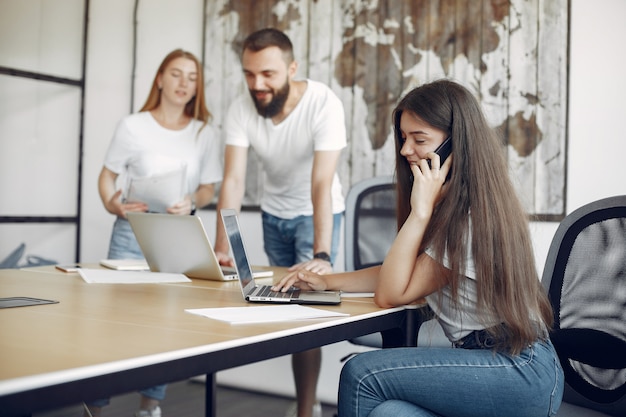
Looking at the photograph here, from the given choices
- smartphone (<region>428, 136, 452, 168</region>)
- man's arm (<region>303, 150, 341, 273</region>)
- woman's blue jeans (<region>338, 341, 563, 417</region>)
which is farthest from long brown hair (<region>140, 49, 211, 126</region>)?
woman's blue jeans (<region>338, 341, 563, 417</region>)

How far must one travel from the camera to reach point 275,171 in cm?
297

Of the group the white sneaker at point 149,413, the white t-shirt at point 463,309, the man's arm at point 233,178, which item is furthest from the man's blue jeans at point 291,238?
the white t-shirt at point 463,309

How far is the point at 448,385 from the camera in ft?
4.58

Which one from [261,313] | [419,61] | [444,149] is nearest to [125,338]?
[261,313]

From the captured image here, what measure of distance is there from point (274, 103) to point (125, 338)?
1805mm

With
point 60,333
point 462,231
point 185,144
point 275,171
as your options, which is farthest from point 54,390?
point 185,144

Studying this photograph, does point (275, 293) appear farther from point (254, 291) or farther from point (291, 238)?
point (291, 238)

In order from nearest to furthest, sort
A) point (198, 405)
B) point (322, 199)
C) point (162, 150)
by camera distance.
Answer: point (322, 199) → point (162, 150) → point (198, 405)

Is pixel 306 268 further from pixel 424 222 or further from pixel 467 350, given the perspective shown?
pixel 467 350

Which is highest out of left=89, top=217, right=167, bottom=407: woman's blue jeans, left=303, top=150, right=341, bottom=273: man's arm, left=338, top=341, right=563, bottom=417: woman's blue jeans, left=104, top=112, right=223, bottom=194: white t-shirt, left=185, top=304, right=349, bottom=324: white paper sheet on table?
left=104, top=112, right=223, bottom=194: white t-shirt

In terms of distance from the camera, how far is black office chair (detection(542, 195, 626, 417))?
162 cm

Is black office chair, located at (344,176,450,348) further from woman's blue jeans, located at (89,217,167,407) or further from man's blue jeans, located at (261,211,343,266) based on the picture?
woman's blue jeans, located at (89,217,167,407)

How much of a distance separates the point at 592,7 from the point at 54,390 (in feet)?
8.88

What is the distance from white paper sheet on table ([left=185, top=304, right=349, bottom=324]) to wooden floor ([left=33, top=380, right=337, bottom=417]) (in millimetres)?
1993
